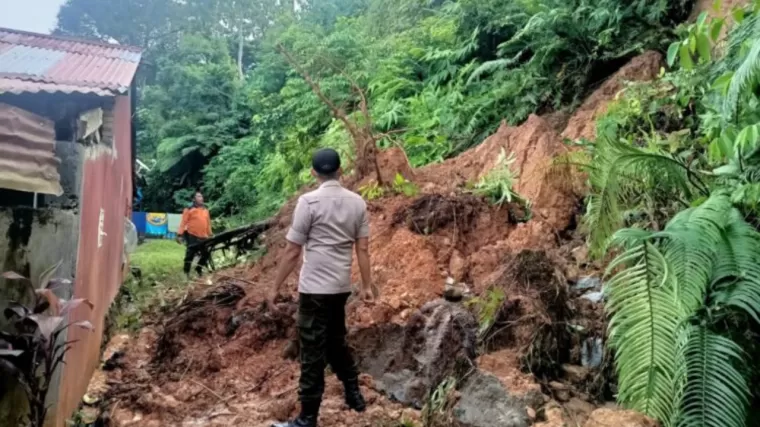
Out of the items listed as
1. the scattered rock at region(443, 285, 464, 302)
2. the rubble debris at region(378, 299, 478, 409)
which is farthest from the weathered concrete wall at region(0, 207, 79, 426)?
the scattered rock at region(443, 285, 464, 302)

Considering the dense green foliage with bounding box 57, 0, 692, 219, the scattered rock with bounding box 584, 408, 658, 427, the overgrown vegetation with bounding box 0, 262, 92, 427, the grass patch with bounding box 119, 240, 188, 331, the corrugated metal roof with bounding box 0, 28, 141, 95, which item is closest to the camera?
the scattered rock with bounding box 584, 408, 658, 427

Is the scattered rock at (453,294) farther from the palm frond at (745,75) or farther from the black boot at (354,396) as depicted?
the palm frond at (745,75)

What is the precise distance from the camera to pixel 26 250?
13.1 ft

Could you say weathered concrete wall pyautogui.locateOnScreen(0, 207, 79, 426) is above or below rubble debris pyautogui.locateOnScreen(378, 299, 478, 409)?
above

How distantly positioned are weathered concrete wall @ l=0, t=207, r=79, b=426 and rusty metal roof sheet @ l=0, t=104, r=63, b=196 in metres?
0.20

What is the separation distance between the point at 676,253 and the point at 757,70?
103 centimetres

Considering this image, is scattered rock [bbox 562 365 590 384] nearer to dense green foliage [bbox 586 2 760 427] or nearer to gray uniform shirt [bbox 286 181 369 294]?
dense green foliage [bbox 586 2 760 427]

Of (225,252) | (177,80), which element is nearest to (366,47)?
(225,252)

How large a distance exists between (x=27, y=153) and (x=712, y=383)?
4252 mm

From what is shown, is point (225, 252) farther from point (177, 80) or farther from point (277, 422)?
point (177, 80)

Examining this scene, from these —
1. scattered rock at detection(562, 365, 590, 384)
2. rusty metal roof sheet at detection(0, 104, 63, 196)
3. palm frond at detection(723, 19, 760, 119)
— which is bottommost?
scattered rock at detection(562, 365, 590, 384)

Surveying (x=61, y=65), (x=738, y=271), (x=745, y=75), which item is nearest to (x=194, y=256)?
(x=61, y=65)

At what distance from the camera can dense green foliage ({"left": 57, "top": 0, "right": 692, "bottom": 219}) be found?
877cm

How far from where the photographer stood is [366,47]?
1393 cm
